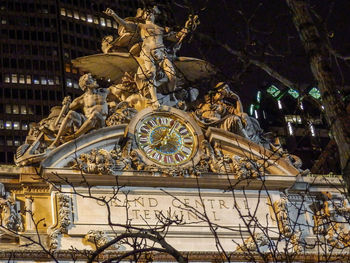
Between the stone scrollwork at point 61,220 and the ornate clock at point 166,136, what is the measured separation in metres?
3.56

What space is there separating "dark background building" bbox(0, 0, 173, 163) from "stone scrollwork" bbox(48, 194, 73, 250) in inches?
1615

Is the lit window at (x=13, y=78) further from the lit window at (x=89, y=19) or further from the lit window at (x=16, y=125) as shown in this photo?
the lit window at (x=89, y=19)

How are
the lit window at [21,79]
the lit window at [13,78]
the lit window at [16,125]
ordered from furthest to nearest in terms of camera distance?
the lit window at [21,79]
the lit window at [13,78]
the lit window at [16,125]

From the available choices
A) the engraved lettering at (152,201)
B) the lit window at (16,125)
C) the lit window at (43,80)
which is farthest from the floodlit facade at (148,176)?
the lit window at (43,80)

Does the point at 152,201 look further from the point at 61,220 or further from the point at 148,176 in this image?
the point at 61,220

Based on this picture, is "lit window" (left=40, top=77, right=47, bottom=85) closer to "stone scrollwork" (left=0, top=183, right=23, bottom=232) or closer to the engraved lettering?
the engraved lettering

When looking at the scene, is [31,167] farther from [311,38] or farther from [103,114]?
[311,38]

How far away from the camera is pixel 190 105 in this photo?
39.3m

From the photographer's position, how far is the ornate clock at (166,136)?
35844 millimetres

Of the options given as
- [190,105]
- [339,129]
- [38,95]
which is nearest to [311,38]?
[339,129]

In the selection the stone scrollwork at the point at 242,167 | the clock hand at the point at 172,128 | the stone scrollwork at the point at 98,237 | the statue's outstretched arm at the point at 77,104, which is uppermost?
the statue's outstretched arm at the point at 77,104

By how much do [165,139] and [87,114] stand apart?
2.95m

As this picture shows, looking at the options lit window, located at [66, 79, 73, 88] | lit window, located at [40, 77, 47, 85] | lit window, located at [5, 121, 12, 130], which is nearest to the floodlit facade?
lit window, located at [5, 121, 12, 130]

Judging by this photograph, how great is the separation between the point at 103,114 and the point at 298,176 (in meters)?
7.63
